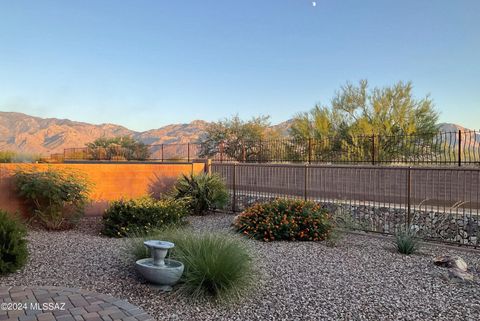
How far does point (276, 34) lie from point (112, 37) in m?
8.28

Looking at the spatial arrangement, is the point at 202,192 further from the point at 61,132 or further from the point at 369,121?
the point at 61,132

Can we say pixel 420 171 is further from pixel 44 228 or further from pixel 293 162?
pixel 44 228

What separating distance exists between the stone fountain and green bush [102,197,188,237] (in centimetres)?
434

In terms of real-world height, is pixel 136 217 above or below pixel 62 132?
below

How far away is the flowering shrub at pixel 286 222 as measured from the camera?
9516 mm

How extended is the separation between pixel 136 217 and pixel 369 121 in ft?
57.8

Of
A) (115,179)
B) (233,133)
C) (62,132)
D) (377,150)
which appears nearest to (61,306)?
(115,179)

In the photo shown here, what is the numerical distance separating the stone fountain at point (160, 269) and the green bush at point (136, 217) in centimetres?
434

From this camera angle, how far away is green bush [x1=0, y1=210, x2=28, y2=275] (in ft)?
19.7

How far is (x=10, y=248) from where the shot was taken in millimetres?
6113

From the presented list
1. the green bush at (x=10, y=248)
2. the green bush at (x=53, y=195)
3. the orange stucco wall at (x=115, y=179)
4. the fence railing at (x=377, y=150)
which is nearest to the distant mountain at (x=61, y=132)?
the fence railing at (x=377, y=150)

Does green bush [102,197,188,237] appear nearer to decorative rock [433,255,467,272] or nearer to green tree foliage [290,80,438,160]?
decorative rock [433,255,467,272]

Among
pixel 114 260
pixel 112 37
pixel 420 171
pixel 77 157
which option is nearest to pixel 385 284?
pixel 114 260

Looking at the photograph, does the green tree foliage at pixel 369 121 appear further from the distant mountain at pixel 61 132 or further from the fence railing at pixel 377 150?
the distant mountain at pixel 61 132
